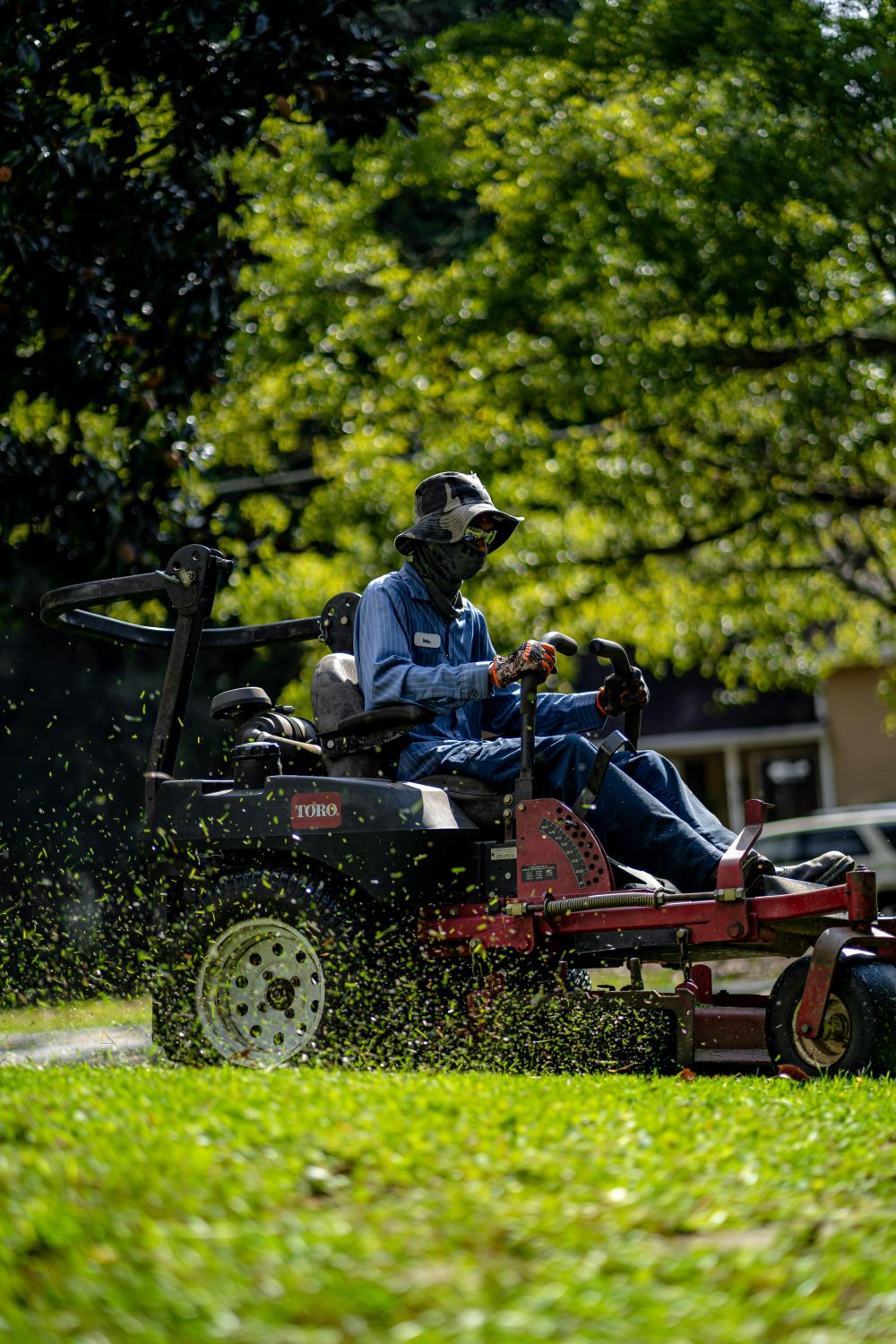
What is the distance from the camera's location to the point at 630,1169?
4.18m

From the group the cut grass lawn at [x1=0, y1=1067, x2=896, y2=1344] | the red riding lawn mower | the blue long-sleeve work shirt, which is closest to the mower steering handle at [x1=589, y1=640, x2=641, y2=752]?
the red riding lawn mower

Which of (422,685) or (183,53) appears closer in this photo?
(422,685)

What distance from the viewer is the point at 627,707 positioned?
7.48 meters

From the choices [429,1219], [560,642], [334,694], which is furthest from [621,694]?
[429,1219]

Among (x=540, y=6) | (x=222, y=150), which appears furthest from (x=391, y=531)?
(x=222, y=150)

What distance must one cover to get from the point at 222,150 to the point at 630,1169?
26.9ft

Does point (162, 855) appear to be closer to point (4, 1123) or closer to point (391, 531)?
point (4, 1123)

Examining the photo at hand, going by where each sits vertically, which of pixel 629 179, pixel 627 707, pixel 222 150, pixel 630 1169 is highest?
pixel 629 179

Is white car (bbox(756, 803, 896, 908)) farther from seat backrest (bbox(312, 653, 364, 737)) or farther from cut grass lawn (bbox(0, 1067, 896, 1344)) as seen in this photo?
cut grass lawn (bbox(0, 1067, 896, 1344))

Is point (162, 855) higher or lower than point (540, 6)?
lower

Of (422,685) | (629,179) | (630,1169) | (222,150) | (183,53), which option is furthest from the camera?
(629,179)

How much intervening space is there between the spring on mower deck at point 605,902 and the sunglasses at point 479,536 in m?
1.65

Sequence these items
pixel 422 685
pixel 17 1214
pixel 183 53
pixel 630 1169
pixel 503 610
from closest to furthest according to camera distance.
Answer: pixel 17 1214 → pixel 630 1169 → pixel 422 685 → pixel 183 53 → pixel 503 610

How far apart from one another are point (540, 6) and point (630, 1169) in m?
17.3
